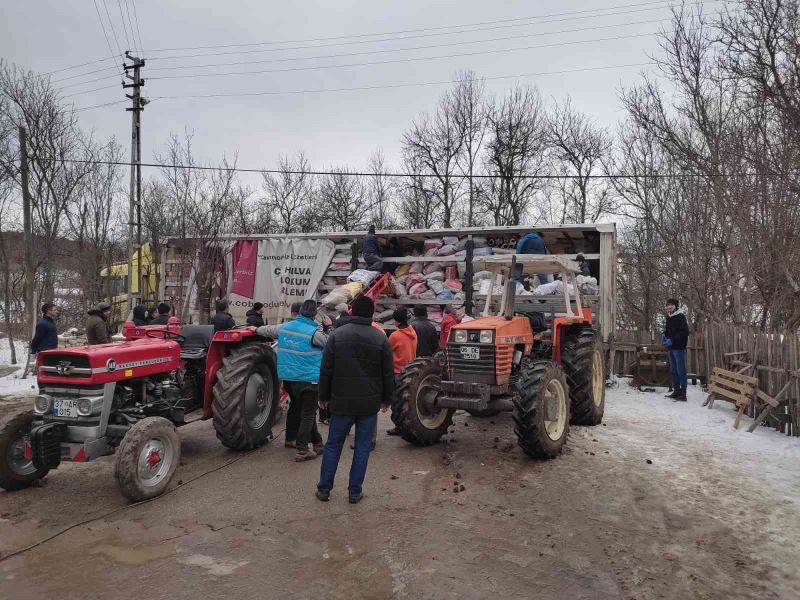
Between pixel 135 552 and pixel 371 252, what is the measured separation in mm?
8208

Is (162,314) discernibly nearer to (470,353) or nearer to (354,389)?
(470,353)

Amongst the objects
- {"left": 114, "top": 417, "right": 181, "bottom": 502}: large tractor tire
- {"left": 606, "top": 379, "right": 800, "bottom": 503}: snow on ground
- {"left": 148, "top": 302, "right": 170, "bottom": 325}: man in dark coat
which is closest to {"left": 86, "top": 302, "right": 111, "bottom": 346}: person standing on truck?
{"left": 148, "top": 302, "right": 170, "bottom": 325}: man in dark coat

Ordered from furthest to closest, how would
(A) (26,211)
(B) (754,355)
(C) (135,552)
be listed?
(A) (26,211), (B) (754,355), (C) (135,552)

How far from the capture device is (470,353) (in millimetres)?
6047

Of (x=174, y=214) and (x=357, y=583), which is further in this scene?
(x=174, y=214)

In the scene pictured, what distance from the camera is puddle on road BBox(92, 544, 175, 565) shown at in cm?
354

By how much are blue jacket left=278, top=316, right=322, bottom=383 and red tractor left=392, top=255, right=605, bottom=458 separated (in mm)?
979

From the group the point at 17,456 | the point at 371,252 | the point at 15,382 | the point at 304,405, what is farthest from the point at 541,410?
the point at 15,382

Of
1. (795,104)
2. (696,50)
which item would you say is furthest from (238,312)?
(696,50)

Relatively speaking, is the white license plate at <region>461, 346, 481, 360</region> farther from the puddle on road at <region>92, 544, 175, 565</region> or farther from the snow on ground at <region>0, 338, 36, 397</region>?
the snow on ground at <region>0, 338, 36, 397</region>

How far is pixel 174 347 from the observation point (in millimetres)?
5660

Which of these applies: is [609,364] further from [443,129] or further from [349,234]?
[443,129]

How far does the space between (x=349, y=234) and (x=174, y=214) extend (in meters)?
4.55

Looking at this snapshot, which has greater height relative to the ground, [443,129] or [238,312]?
[443,129]
